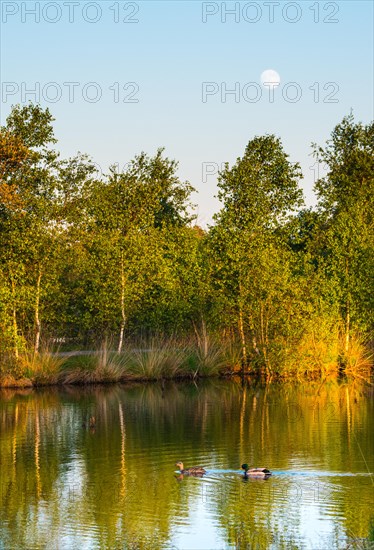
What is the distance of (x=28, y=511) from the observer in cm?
Result: 1902

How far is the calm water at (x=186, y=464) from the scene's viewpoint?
17188 mm

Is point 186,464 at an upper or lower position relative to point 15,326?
lower

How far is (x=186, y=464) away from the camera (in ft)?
77.3

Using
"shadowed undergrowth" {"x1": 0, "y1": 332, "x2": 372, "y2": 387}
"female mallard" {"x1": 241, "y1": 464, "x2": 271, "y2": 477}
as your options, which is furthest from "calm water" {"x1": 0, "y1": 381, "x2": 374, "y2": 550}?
"shadowed undergrowth" {"x1": 0, "y1": 332, "x2": 372, "y2": 387}

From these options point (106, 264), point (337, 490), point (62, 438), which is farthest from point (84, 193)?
point (337, 490)

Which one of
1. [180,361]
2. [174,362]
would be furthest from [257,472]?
[180,361]

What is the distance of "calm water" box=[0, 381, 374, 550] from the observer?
1719 centimetres

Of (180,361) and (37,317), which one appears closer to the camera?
(37,317)

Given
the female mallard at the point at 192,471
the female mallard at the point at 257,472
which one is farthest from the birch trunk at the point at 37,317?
the female mallard at the point at 257,472

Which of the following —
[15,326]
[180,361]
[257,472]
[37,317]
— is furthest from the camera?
[180,361]

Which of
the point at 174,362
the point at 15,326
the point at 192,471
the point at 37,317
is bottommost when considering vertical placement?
the point at 192,471

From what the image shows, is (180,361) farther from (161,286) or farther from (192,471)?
(192,471)

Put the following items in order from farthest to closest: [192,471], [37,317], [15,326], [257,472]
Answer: [37,317]
[15,326]
[192,471]
[257,472]

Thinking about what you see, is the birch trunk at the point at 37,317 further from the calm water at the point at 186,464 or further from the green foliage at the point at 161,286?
the calm water at the point at 186,464
